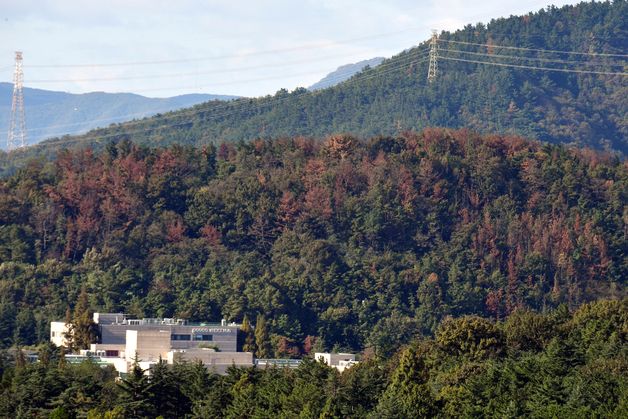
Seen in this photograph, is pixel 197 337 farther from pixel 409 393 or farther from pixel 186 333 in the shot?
pixel 409 393

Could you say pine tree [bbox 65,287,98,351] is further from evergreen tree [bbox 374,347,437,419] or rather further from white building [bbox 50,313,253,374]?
evergreen tree [bbox 374,347,437,419]

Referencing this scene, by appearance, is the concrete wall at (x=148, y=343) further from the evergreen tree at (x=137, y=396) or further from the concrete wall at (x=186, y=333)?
the evergreen tree at (x=137, y=396)

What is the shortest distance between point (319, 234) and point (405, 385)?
192 ft

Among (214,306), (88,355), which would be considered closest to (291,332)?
(214,306)

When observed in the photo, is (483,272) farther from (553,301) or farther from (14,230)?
(14,230)

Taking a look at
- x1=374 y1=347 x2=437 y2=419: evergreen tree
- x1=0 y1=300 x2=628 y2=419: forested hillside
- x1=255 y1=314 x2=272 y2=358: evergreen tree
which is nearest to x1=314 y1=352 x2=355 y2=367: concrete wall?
x1=255 y1=314 x2=272 y2=358: evergreen tree

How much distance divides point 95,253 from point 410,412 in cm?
5925

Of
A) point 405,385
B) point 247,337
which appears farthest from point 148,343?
point 405,385

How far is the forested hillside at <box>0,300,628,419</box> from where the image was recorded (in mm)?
67250

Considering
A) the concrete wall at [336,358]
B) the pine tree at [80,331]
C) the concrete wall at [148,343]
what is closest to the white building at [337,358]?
the concrete wall at [336,358]

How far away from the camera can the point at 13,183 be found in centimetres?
13088

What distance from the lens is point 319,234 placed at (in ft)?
433

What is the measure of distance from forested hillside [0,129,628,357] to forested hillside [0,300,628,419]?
2852cm

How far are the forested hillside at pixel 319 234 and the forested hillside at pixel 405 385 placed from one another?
28522mm
